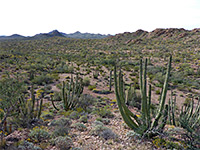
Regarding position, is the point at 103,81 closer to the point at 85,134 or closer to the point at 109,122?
the point at 109,122

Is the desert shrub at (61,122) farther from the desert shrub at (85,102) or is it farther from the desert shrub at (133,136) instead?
the desert shrub at (85,102)

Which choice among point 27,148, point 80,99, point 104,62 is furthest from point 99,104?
point 104,62

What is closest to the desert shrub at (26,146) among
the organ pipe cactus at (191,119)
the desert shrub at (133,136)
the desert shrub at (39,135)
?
the desert shrub at (39,135)

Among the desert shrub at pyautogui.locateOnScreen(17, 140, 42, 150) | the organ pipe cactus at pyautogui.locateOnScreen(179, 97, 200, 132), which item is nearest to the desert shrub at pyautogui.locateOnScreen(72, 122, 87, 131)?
the desert shrub at pyautogui.locateOnScreen(17, 140, 42, 150)

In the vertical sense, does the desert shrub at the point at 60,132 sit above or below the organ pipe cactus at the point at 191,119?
below

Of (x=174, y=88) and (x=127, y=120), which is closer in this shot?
(x=127, y=120)

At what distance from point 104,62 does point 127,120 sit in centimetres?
2523

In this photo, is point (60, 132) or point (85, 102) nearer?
point (60, 132)

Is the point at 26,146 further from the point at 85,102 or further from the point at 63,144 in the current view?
the point at 85,102

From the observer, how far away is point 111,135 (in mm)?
5828

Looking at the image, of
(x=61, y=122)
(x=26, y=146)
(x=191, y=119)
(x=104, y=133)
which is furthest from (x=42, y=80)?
(x=191, y=119)

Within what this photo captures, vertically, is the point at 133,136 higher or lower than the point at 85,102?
higher

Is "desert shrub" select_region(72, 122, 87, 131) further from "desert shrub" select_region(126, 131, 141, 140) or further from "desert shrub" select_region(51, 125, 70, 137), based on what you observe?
"desert shrub" select_region(126, 131, 141, 140)

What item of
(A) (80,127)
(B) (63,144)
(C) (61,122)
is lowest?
(A) (80,127)
